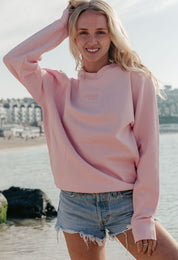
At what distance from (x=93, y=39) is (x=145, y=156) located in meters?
0.60

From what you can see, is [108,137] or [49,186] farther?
[49,186]

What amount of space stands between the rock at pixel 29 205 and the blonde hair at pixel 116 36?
6.66 m

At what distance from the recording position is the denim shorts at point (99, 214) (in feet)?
6.73

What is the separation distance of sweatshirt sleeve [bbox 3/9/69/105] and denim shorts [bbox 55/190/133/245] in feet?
1.80

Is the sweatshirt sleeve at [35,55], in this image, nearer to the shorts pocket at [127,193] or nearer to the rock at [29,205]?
the shorts pocket at [127,193]

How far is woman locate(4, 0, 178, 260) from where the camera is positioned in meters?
2.04

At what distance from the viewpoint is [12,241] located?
693 cm

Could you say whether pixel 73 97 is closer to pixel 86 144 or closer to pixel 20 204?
pixel 86 144

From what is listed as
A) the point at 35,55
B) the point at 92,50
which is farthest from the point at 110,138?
the point at 35,55

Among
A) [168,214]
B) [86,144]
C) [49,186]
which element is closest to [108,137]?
[86,144]

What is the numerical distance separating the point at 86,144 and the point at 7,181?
54.6 feet

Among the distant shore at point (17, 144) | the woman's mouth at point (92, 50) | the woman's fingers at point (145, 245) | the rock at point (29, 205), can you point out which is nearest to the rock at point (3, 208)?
the rock at point (29, 205)

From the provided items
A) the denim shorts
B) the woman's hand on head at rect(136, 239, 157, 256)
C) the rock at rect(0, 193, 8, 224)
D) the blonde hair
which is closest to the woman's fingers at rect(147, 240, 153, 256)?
the woman's hand on head at rect(136, 239, 157, 256)

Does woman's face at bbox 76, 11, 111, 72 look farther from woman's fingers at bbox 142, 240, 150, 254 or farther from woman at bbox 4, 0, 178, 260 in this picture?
woman's fingers at bbox 142, 240, 150, 254
